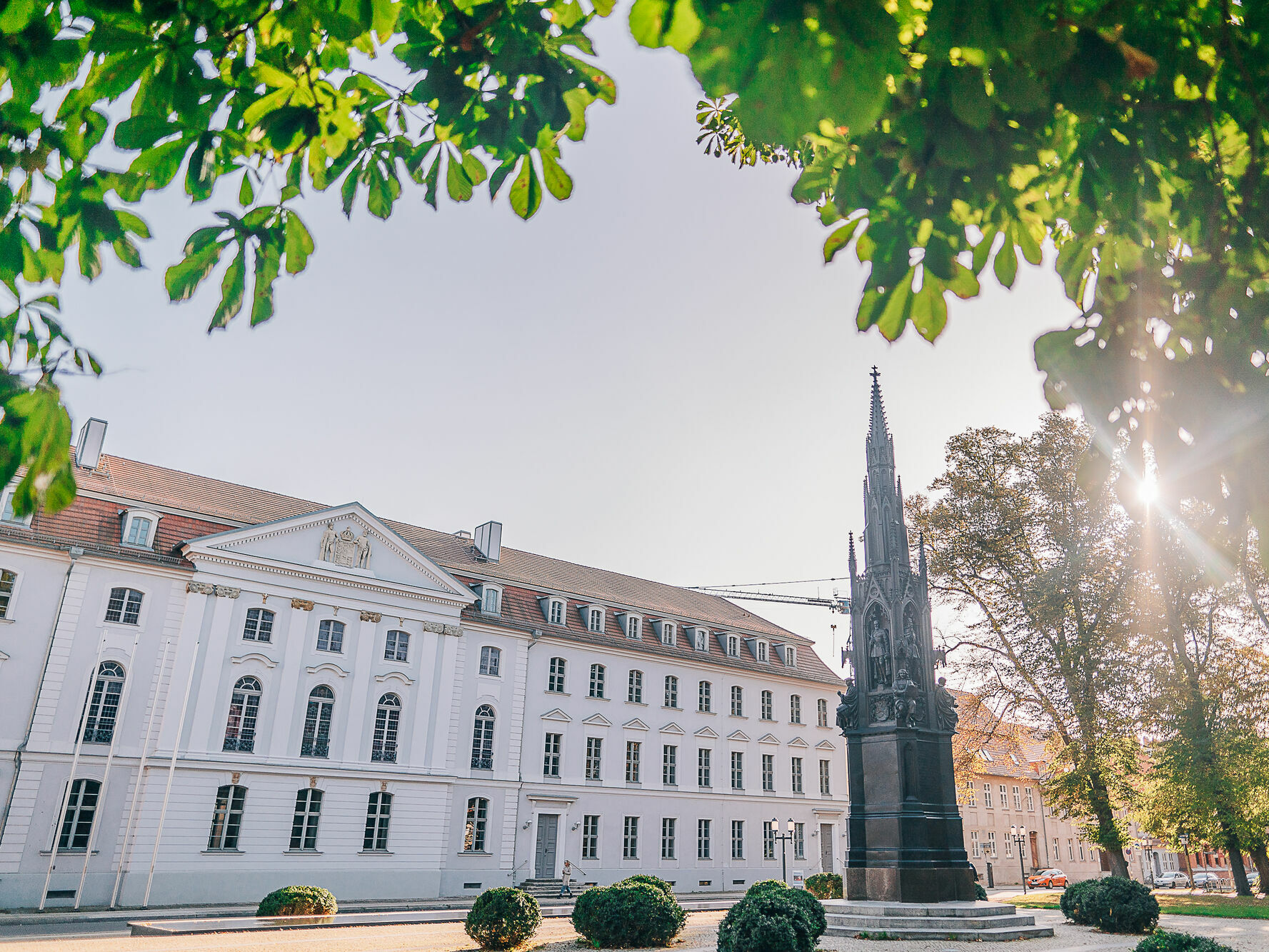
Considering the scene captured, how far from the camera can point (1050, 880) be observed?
55.2m

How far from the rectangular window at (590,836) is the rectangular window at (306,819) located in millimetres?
11484

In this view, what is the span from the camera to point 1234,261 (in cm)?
345

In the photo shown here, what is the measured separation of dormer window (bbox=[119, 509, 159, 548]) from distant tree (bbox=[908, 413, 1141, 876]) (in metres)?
27.0

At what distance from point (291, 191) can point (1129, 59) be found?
9.23 ft

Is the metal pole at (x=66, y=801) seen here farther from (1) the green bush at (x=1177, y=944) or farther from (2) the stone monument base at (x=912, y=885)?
(1) the green bush at (x=1177, y=944)

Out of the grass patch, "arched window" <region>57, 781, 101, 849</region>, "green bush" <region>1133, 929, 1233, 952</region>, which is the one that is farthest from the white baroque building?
"green bush" <region>1133, 929, 1233, 952</region>

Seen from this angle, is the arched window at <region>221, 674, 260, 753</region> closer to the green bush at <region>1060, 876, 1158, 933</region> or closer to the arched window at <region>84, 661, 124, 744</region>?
the arched window at <region>84, 661, 124, 744</region>

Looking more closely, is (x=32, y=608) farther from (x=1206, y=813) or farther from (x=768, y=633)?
(x=1206, y=813)

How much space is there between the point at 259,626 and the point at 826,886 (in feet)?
68.1

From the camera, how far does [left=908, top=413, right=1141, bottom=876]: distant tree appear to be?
2725 cm

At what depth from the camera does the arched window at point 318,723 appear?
101ft

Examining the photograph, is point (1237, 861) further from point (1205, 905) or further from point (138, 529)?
point (138, 529)

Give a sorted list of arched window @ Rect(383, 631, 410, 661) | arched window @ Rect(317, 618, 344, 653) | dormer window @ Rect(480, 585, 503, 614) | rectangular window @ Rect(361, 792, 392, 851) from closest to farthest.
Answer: rectangular window @ Rect(361, 792, 392, 851) → arched window @ Rect(317, 618, 344, 653) → arched window @ Rect(383, 631, 410, 661) → dormer window @ Rect(480, 585, 503, 614)

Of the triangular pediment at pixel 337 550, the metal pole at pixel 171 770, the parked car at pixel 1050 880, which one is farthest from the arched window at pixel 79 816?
the parked car at pixel 1050 880
